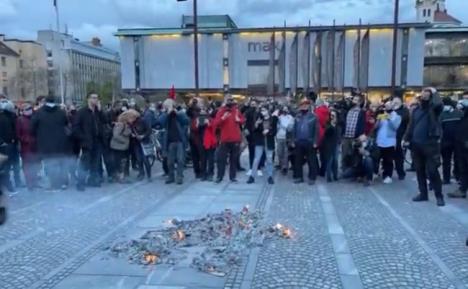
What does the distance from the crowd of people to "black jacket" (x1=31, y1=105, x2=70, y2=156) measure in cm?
2

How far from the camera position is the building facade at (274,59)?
42.4 meters

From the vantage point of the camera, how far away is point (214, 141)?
432 inches

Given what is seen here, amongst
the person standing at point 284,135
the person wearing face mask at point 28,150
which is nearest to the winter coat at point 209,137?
the person standing at point 284,135

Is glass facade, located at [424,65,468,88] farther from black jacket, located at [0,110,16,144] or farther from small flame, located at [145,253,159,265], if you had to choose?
small flame, located at [145,253,159,265]

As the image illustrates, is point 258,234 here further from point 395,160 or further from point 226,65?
point 226,65

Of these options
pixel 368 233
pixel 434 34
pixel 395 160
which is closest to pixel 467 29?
pixel 434 34

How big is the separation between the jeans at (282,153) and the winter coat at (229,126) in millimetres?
1406

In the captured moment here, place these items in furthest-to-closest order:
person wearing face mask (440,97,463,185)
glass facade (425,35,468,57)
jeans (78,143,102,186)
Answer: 1. glass facade (425,35,468,57)
2. jeans (78,143,102,186)
3. person wearing face mask (440,97,463,185)

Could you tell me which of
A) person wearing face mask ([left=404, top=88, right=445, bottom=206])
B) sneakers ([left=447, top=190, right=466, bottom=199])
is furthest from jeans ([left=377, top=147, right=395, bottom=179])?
person wearing face mask ([left=404, top=88, right=445, bottom=206])

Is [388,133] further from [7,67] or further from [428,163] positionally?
[7,67]

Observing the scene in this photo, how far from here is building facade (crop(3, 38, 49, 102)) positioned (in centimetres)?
8500

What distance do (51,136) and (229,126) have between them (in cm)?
356

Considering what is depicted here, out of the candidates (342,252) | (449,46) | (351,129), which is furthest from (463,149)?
(449,46)

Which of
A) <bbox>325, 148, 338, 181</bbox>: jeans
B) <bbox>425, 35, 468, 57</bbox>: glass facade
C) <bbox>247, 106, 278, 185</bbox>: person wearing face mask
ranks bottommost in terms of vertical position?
<bbox>325, 148, 338, 181</bbox>: jeans
